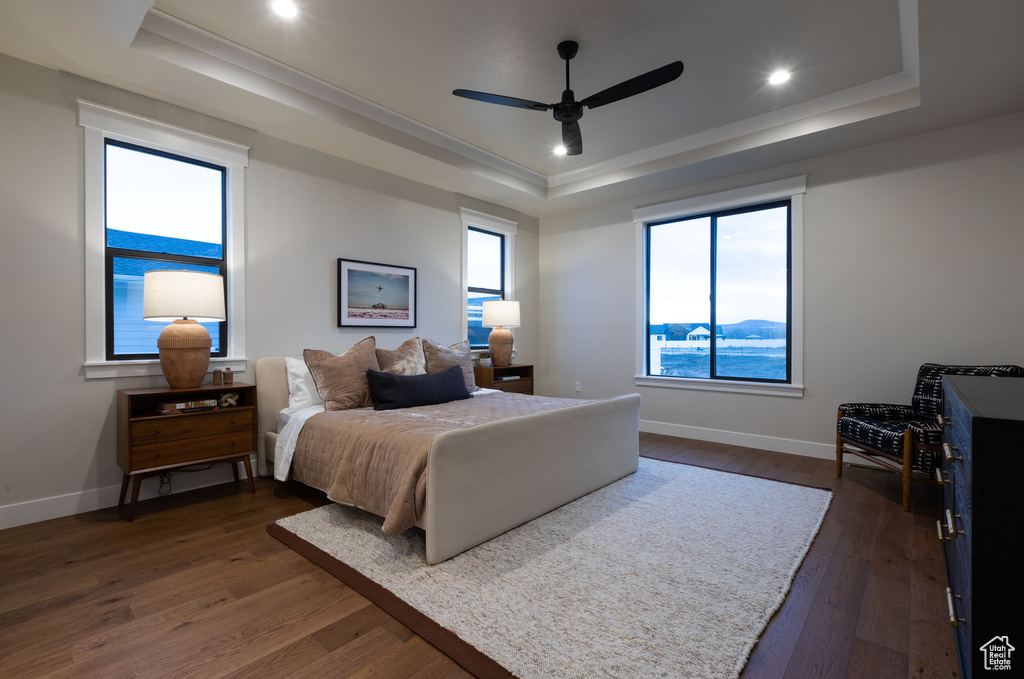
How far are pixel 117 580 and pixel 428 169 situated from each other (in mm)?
3708

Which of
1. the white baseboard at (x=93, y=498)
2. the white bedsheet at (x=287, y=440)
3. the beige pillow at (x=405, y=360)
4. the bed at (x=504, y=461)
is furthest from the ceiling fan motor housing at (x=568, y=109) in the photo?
the white baseboard at (x=93, y=498)

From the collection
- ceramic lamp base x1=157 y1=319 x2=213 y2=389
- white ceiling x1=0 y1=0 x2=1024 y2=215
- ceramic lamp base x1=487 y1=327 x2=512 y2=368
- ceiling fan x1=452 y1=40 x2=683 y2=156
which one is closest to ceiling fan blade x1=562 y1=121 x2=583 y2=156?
ceiling fan x1=452 y1=40 x2=683 y2=156

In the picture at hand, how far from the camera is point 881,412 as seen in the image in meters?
3.49

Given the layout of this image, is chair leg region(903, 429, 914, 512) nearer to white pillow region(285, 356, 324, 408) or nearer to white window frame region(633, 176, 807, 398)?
white window frame region(633, 176, 807, 398)

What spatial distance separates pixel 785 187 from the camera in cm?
432

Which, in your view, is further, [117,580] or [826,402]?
[826,402]

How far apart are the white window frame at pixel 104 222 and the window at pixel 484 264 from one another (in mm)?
2310

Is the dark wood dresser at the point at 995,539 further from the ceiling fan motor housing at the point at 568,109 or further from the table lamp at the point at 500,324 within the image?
the table lamp at the point at 500,324

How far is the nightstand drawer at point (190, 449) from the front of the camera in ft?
8.98

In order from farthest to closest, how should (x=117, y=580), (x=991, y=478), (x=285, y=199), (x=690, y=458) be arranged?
1. (x=690, y=458)
2. (x=285, y=199)
3. (x=117, y=580)
4. (x=991, y=478)

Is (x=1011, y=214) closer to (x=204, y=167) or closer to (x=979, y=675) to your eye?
(x=979, y=675)

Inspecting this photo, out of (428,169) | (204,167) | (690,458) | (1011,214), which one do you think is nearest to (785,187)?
(1011,214)

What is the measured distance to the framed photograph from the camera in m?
4.20

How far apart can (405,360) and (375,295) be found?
85 centimetres
